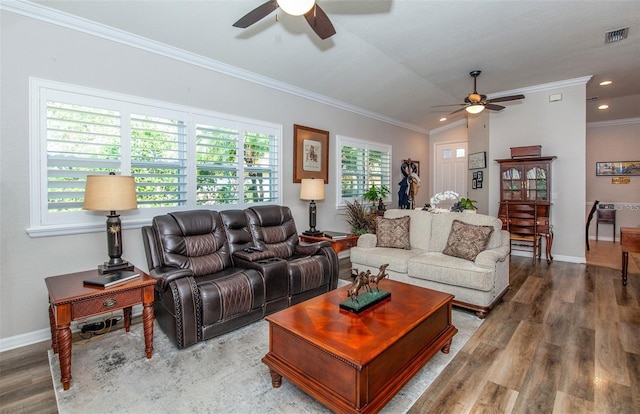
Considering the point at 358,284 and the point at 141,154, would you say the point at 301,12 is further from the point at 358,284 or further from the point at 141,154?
the point at 141,154

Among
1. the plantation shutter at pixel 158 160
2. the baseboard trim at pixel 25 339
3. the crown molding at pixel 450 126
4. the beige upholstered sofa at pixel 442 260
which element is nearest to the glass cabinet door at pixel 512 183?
the crown molding at pixel 450 126

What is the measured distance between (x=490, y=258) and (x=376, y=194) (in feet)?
9.79

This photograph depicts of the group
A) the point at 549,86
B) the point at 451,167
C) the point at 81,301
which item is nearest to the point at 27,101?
the point at 81,301

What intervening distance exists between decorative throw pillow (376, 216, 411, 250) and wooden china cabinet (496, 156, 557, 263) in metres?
2.58

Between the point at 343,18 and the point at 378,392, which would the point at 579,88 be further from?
the point at 378,392

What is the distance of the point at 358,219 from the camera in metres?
5.73

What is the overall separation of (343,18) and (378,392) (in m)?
3.43

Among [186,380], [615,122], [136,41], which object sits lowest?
[186,380]

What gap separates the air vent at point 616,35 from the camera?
12.3ft

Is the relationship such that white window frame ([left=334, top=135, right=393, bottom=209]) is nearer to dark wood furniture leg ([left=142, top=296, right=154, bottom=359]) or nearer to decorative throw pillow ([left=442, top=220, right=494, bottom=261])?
decorative throw pillow ([left=442, top=220, right=494, bottom=261])

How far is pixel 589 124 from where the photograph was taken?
791 cm

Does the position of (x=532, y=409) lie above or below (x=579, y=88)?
below

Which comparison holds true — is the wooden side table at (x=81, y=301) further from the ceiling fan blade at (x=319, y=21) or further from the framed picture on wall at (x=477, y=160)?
the framed picture on wall at (x=477, y=160)

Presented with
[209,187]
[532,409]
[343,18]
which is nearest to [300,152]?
[209,187]
